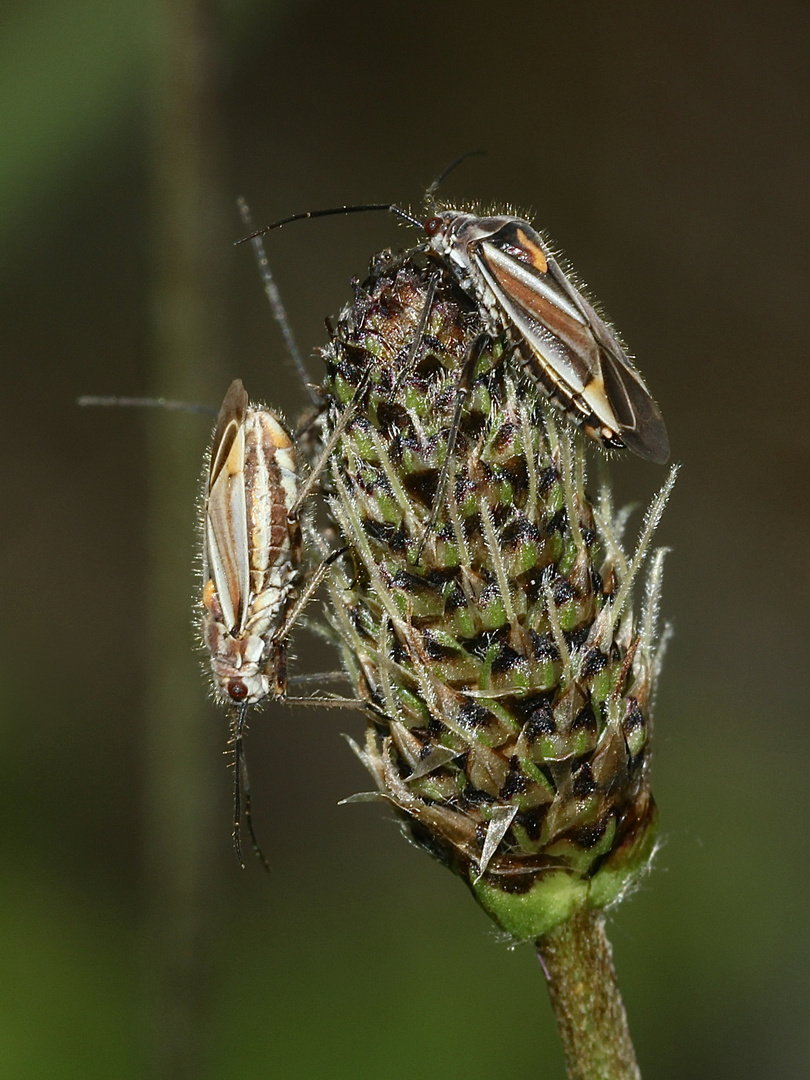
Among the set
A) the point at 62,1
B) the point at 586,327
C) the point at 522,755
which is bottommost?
the point at 522,755

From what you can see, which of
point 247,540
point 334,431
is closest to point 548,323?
point 334,431

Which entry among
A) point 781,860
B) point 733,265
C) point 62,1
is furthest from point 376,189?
point 781,860

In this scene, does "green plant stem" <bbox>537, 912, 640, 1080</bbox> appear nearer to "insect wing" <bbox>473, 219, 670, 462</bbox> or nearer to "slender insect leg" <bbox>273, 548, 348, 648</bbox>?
"slender insect leg" <bbox>273, 548, 348, 648</bbox>

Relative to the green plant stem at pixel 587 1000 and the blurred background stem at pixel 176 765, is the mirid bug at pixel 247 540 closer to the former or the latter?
the blurred background stem at pixel 176 765

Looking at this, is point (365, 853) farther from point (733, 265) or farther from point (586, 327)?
point (733, 265)

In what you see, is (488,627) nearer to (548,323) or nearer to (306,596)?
(306,596)
